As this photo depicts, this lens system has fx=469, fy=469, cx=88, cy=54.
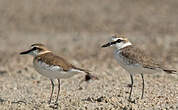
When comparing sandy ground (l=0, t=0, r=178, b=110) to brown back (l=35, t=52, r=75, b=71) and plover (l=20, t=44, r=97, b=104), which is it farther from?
brown back (l=35, t=52, r=75, b=71)

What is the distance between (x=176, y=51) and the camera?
52.7ft

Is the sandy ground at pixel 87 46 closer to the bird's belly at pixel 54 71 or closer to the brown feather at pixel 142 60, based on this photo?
the bird's belly at pixel 54 71

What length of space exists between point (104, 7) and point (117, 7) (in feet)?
2.28

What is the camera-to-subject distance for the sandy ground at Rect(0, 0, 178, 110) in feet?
31.2

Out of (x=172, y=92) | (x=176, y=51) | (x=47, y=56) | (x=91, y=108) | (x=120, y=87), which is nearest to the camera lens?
(x=91, y=108)

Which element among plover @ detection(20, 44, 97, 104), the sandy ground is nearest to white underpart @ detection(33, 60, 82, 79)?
plover @ detection(20, 44, 97, 104)

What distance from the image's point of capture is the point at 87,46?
706 inches

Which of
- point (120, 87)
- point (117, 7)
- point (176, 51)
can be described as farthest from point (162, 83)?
point (117, 7)

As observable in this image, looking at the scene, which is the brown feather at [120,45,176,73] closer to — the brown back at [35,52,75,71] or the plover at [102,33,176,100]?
the plover at [102,33,176,100]

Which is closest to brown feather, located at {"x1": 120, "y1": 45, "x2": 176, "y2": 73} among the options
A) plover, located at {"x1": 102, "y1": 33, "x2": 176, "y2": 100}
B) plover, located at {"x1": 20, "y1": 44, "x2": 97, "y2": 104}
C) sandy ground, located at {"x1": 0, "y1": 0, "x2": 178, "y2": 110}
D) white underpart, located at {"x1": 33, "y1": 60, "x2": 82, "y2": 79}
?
plover, located at {"x1": 102, "y1": 33, "x2": 176, "y2": 100}

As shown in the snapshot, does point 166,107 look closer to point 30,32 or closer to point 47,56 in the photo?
point 47,56

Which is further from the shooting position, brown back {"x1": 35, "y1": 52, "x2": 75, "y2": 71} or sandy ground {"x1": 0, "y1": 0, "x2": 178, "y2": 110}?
sandy ground {"x1": 0, "y1": 0, "x2": 178, "y2": 110}

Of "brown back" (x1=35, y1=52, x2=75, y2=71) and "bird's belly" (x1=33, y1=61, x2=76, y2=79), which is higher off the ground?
"brown back" (x1=35, y1=52, x2=75, y2=71)

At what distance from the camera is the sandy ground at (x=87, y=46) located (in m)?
9.50
